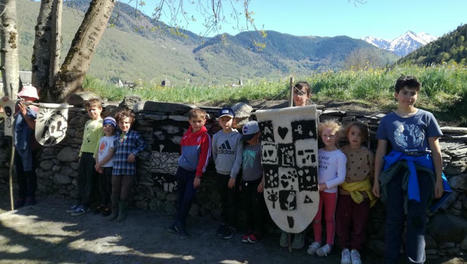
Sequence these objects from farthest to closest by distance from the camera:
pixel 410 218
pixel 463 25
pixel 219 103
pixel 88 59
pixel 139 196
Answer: pixel 463 25
pixel 219 103
pixel 88 59
pixel 139 196
pixel 410 218

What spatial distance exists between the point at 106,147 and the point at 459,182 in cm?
440

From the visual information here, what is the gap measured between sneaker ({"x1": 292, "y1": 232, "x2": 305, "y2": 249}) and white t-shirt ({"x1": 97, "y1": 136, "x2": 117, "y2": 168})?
2.79 metres

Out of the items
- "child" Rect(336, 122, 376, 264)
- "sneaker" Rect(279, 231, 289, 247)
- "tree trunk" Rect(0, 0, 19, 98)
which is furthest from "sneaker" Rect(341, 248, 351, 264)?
"tree trunk" Rect(0, 0, 19, 98)

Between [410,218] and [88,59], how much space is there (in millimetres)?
6272

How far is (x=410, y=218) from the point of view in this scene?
3285 mm

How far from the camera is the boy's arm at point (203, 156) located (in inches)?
177

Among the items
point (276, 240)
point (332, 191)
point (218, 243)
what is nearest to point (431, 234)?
point (332, 191)

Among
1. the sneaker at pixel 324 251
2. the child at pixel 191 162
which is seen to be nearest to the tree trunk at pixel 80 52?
the child at pixel 191 162

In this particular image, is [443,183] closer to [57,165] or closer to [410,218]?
[410,218]

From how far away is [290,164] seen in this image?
398 centimetres

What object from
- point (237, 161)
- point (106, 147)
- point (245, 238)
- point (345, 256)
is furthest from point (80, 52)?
point (345, 256)

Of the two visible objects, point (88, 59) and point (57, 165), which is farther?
point (88, 59)

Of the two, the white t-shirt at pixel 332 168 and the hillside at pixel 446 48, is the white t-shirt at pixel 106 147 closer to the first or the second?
the white t-shirt at pixel 332 168

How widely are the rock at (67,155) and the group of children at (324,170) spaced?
19.8 inches
